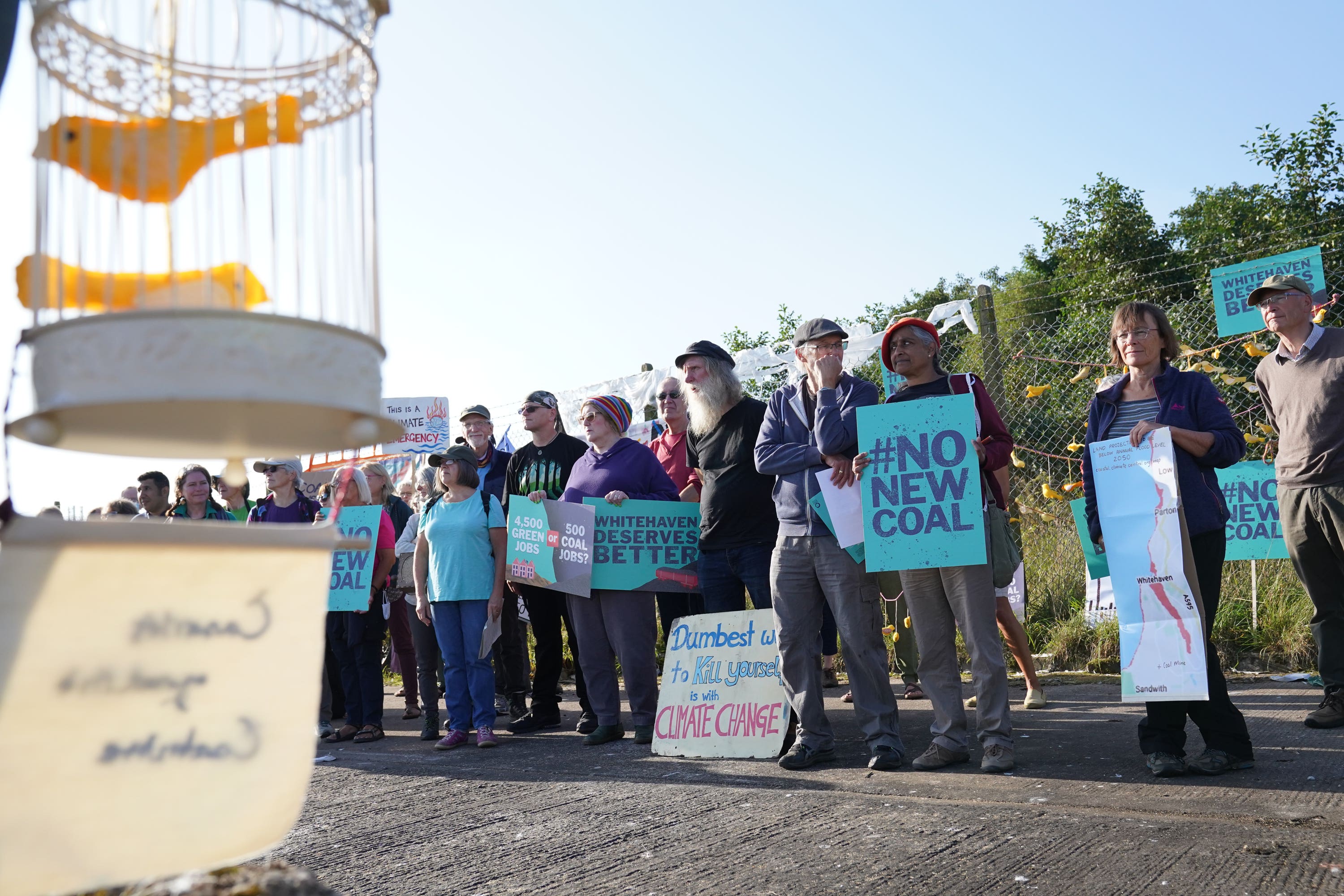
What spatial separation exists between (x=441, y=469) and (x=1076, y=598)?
4.79m

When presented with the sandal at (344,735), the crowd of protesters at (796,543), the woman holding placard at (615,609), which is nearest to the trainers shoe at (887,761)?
the crowd of protesters at (796,543)

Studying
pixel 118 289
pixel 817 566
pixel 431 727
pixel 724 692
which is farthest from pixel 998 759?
pixel 118 289

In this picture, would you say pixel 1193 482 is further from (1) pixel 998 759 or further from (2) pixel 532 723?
(2) pixel 532 723

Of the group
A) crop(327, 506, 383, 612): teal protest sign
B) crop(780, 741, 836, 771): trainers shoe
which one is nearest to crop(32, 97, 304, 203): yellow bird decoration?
crop(780, 741, 836, 771): trainers shoe

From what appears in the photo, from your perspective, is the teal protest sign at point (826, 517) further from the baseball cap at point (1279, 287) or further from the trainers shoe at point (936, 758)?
the baseball cap at point (1279, 287)

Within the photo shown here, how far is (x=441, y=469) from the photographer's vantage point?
6.47 m

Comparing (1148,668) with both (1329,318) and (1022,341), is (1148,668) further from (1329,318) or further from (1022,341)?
(1329,318)

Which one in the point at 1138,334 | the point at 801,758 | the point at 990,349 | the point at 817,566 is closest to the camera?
the point at 1138,334

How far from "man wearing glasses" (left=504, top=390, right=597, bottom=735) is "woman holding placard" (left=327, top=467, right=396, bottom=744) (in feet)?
2.90

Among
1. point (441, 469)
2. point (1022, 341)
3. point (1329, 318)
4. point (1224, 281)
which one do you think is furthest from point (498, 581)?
point (1329, 318)

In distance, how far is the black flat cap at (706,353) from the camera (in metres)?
5.78

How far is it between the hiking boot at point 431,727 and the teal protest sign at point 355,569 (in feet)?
2.59

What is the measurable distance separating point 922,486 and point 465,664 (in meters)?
3.14

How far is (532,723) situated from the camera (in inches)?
269
